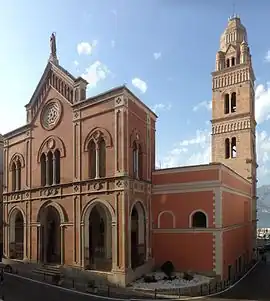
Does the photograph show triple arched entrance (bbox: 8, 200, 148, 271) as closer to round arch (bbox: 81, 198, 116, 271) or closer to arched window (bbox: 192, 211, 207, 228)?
round arch (bbox: 81, 198, 116, 271)

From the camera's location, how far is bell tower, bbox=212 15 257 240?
42750mm

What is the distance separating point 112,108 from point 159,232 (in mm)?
10330

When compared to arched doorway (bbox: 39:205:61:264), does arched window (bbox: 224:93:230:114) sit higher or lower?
higher

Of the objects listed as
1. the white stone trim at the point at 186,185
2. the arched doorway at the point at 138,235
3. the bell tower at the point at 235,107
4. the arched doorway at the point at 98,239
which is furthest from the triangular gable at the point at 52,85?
the bell tower at the point at 235,107

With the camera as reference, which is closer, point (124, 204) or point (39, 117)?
point (124, 204)

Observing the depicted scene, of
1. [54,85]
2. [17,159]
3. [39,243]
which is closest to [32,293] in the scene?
[39,243]

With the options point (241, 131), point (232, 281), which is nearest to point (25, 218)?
point (232, 281)

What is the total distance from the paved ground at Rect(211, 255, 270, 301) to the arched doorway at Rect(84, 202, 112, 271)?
8.84 metres

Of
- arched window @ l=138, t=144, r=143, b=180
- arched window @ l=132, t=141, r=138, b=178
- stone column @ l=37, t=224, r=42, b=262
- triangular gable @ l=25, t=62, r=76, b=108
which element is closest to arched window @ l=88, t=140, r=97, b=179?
arched window @ l=132, t=141, r=138, b=178

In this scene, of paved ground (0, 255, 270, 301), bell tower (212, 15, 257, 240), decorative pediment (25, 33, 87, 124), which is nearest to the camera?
paved ground (0, 255, 270, 301)

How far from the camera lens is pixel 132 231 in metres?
28.4

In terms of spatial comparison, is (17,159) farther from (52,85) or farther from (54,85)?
(54,85)

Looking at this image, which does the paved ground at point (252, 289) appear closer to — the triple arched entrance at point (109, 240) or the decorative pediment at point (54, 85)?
the triple arched entrance at point (109, 240)

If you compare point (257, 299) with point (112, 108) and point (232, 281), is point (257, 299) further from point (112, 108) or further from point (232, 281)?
point (112, 108)
